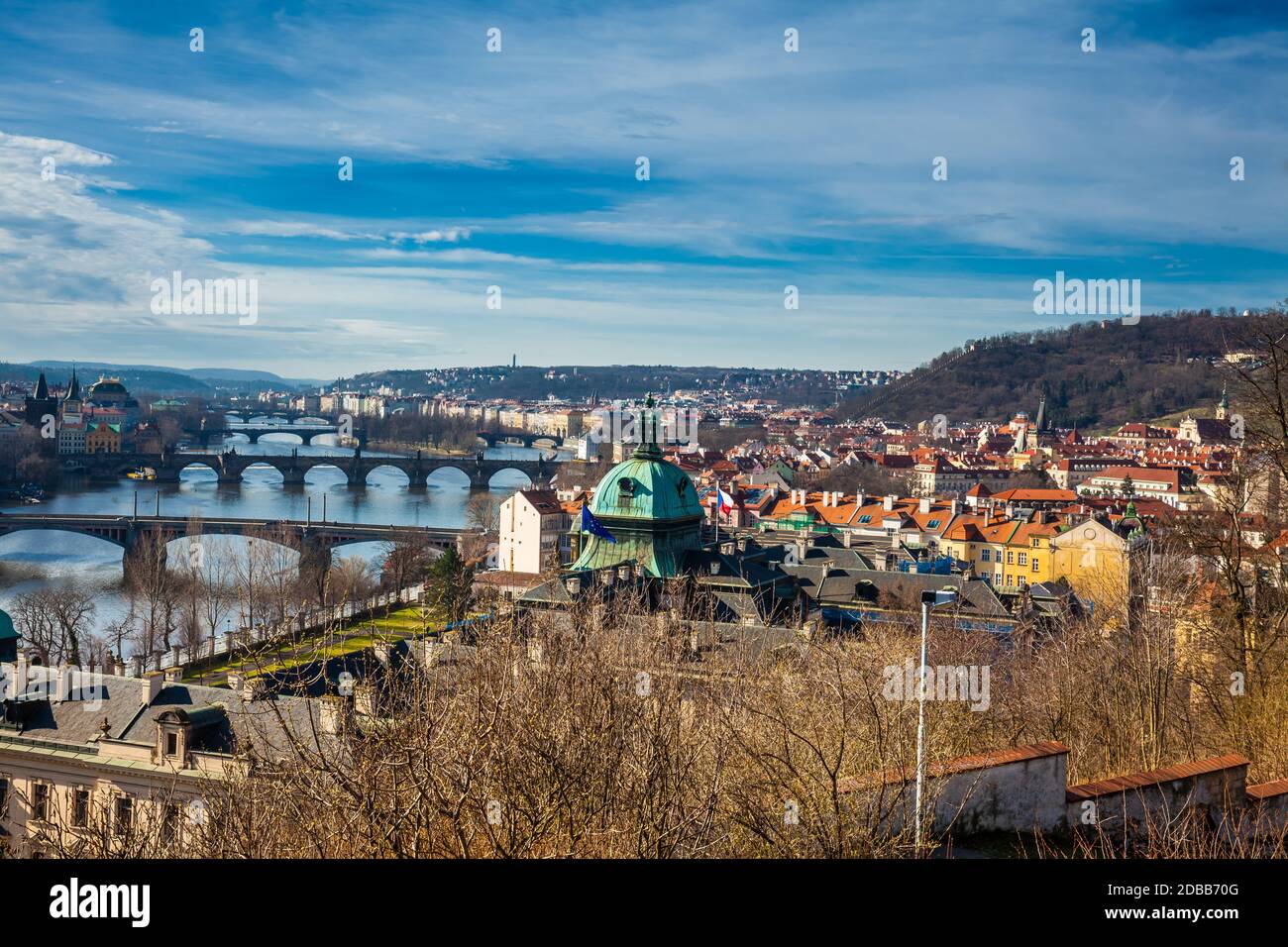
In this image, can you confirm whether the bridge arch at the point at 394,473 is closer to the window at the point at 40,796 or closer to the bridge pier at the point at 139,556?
the bridge pier at the point at 139,556

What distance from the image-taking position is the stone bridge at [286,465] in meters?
61.7

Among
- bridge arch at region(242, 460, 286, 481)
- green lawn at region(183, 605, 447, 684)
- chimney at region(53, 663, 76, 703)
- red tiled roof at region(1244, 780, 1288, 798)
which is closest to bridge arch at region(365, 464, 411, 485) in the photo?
bridge arch at region(242, 460, 286, 481)

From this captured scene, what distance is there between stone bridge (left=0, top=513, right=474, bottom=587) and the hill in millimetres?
65398

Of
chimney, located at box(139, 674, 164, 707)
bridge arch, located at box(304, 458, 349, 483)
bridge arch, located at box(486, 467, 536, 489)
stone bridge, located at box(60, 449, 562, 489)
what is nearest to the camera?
chimney, located at box(139, 674, 164, 707)

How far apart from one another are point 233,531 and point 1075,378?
77.0 m

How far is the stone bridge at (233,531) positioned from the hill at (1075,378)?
215 feet

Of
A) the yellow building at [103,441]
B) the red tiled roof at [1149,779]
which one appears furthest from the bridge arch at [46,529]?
the red tiled roof at [1149,779]

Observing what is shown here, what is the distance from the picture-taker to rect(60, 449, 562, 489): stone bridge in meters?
61.7

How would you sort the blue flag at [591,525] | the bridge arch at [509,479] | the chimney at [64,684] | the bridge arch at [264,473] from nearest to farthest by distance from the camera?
the chimney at [64,684], the blue flag at [591,525], the bridge arch at [509,479], the bridge arch at [264,473]

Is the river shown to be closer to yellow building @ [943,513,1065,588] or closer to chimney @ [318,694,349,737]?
yellow building @ [943,513,1065,588]

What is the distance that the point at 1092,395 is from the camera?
3829 inches

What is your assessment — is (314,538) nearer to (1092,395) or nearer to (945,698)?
(945,698)

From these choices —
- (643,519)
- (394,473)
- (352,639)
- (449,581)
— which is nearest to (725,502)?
(449,581)

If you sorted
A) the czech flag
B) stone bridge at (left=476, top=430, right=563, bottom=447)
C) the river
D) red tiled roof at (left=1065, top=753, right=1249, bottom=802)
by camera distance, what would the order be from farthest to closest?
stone bridge at (left=476, top=430, right=563, bottom=447) → the czech flag → the river → red tiled roof at (left=1065, top=753, right=1249, bottom=802)
